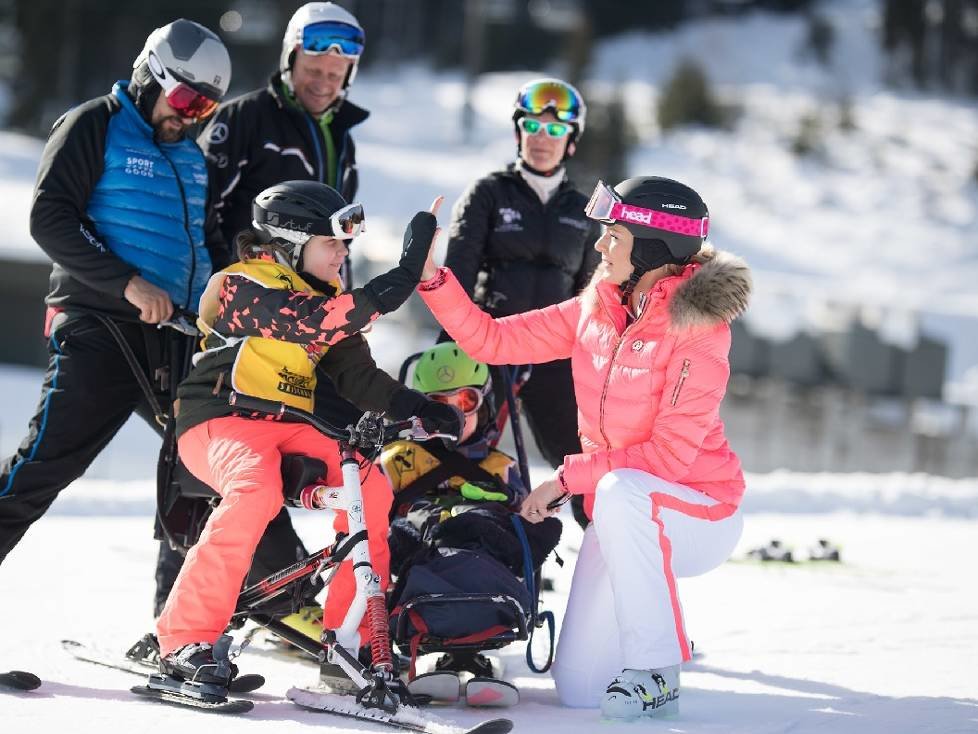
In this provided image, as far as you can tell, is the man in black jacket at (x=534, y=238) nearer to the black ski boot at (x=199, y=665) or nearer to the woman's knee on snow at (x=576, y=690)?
the woman's knee on snow at (x=576, y=690)

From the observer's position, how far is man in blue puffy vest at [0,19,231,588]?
→ 15.7 feet

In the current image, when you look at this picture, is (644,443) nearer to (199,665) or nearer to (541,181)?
(199,665)

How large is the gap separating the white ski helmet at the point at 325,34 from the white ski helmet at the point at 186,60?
0.62 meters

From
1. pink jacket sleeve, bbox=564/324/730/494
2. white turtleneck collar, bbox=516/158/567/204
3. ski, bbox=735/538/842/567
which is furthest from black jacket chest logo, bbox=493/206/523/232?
ski, bbox=735/538/842/567

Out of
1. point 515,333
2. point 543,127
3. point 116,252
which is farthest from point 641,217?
point 116,252

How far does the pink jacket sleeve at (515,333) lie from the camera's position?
4.89m

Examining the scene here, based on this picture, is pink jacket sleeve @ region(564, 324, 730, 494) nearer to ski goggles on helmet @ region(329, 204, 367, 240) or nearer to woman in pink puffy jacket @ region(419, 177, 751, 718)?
woman in pink puffy jacket @ region(419, 177, 751, 718)

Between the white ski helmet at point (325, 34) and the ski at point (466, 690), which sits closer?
the ski at point (466, 690)

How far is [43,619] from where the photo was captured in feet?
18.1

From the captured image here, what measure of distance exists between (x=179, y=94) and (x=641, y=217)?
1.55 metres

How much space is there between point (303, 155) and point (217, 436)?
152 centimetres

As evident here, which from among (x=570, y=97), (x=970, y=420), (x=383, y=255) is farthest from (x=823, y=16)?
(x=570, y=97)

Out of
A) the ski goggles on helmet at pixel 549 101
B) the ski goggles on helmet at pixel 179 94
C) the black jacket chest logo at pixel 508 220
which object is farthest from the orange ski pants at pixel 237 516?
the ski goggles on helmet at pixel 549 101

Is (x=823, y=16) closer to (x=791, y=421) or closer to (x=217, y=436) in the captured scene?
(x=791, y=421)
